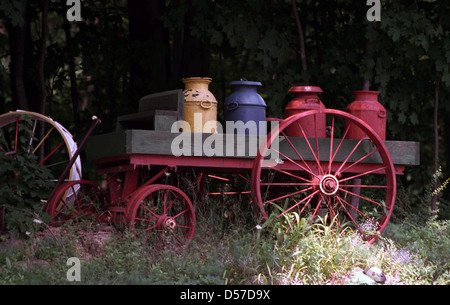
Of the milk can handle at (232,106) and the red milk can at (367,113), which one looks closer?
the milk can handle at (232,106)

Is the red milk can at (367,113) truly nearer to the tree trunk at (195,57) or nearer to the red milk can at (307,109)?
the red milk can at (307,109)

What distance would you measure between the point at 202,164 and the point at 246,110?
2.64 ft

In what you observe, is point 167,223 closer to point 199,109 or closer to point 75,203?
point 199,109

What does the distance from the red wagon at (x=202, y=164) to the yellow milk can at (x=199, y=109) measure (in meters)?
0.24

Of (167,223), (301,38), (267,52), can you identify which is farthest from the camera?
(301,38)

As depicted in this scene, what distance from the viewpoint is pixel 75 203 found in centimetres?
755

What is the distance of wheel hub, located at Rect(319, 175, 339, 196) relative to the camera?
694cm

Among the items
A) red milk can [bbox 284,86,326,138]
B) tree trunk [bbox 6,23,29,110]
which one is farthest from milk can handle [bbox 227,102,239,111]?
tree trunk [bbox 6,23,29,110]

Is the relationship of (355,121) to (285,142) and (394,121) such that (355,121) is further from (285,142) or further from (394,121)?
(394,121)

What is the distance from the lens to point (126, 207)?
6383 millimetres

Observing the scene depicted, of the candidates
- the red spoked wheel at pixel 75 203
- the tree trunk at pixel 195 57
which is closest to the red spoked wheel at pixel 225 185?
the red spoked wheel at pixel 75 203

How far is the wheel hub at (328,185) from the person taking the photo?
6938mm

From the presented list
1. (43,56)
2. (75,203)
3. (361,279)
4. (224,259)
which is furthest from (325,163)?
(43,56)

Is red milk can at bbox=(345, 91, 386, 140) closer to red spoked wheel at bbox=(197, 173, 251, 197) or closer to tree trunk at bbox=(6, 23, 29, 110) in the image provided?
red spoked wheel at bbox=(197, 173, 251, 197)
